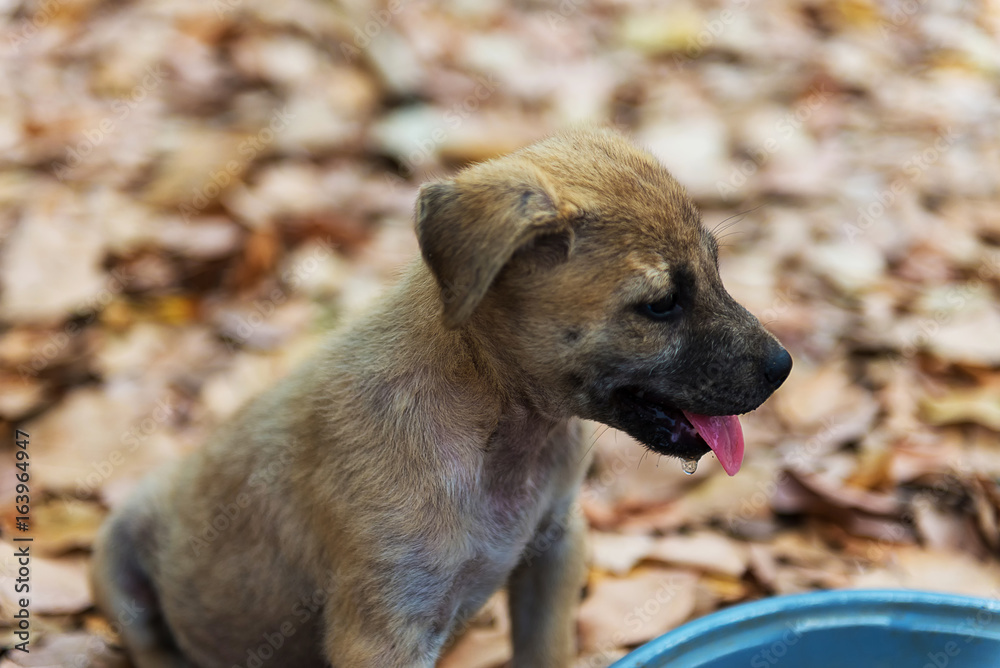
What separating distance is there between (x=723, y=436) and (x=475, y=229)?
115 centimetres

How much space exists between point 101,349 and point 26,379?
0.45m

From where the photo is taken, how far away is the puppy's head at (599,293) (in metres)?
2.90

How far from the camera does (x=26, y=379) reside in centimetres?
550

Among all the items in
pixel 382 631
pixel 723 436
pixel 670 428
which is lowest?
pixel 382 631

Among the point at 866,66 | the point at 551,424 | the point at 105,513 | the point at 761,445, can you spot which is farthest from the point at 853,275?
the point at 105,513

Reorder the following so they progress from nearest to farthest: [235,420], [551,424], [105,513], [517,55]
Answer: [551,424] < [235,420] < [105,513] < [517,55]

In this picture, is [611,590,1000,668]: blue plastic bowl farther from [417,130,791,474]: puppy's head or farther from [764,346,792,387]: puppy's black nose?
[764,346,792,387]: puppy's black nose

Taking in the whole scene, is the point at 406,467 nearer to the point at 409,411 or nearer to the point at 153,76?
the point at 409,411

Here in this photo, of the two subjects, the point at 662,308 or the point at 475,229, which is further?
the point at 662,308

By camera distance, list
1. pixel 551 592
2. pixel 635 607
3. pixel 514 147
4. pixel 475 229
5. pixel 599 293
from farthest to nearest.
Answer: pixel 514 147 → pixel 635 607 → pixel 551 592 → pixel 599 293 → pixel 475 229

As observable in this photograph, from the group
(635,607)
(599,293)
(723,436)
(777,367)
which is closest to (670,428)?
(723,436)

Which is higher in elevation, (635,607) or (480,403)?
(480,403)

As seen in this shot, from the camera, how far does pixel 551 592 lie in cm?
381

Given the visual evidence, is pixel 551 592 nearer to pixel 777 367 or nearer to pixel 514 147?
pixel 777 367
